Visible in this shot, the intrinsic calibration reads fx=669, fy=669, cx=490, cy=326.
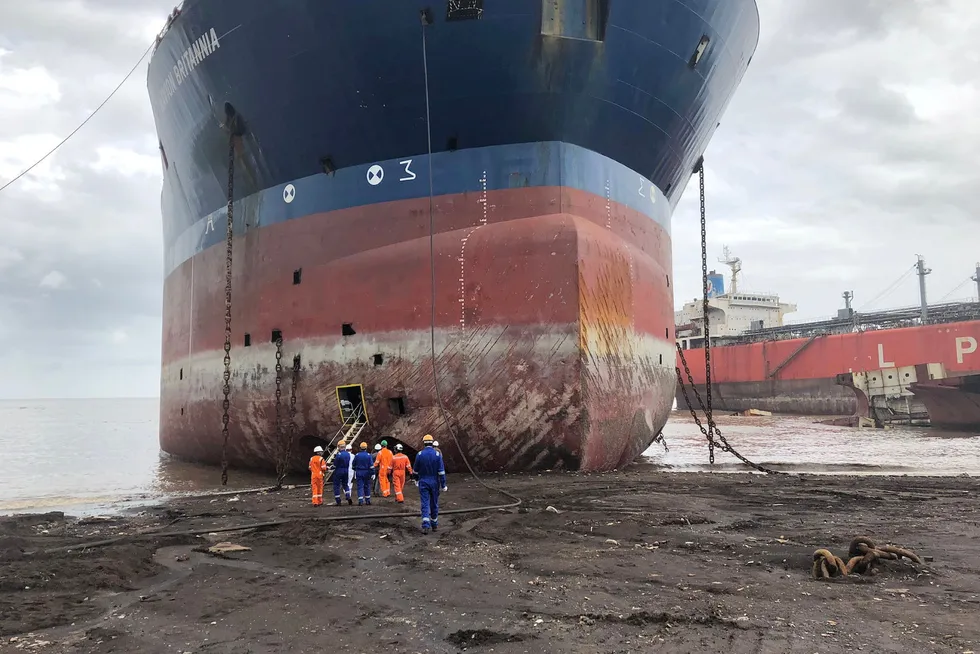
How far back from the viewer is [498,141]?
9383 mm

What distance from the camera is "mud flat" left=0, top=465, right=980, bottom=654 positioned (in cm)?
332

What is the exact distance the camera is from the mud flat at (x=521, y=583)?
3.32m

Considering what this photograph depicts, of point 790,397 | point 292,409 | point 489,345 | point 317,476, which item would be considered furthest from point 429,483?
point 790,397

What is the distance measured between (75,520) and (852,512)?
839cm

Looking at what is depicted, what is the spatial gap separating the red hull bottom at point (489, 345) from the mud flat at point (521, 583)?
5.50 feet

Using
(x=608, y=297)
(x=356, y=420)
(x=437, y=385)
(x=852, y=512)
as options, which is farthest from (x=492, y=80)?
(x=852, y=512)

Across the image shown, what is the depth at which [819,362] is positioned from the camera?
31453 mm

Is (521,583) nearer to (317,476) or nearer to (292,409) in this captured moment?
(317,476)

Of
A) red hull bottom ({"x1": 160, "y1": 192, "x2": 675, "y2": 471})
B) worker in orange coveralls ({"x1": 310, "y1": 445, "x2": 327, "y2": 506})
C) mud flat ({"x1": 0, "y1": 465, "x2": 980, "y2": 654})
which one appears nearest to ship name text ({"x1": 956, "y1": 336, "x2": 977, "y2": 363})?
red hull bottom ({"x1": 160, "y1": 192, "x2": 675, "y2": 471})

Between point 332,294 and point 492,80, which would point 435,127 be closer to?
point 492,80

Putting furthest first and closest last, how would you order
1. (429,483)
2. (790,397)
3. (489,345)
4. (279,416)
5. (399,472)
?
(790,397), (279,416), (489,345), (399,472), (429,483)

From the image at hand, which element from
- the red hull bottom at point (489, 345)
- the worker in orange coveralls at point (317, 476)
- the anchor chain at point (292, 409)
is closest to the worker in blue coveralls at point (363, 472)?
the worker in orange coveralls at point (317, 476)

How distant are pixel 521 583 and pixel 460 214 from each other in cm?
601

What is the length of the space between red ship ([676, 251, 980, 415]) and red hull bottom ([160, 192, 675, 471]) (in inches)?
698
